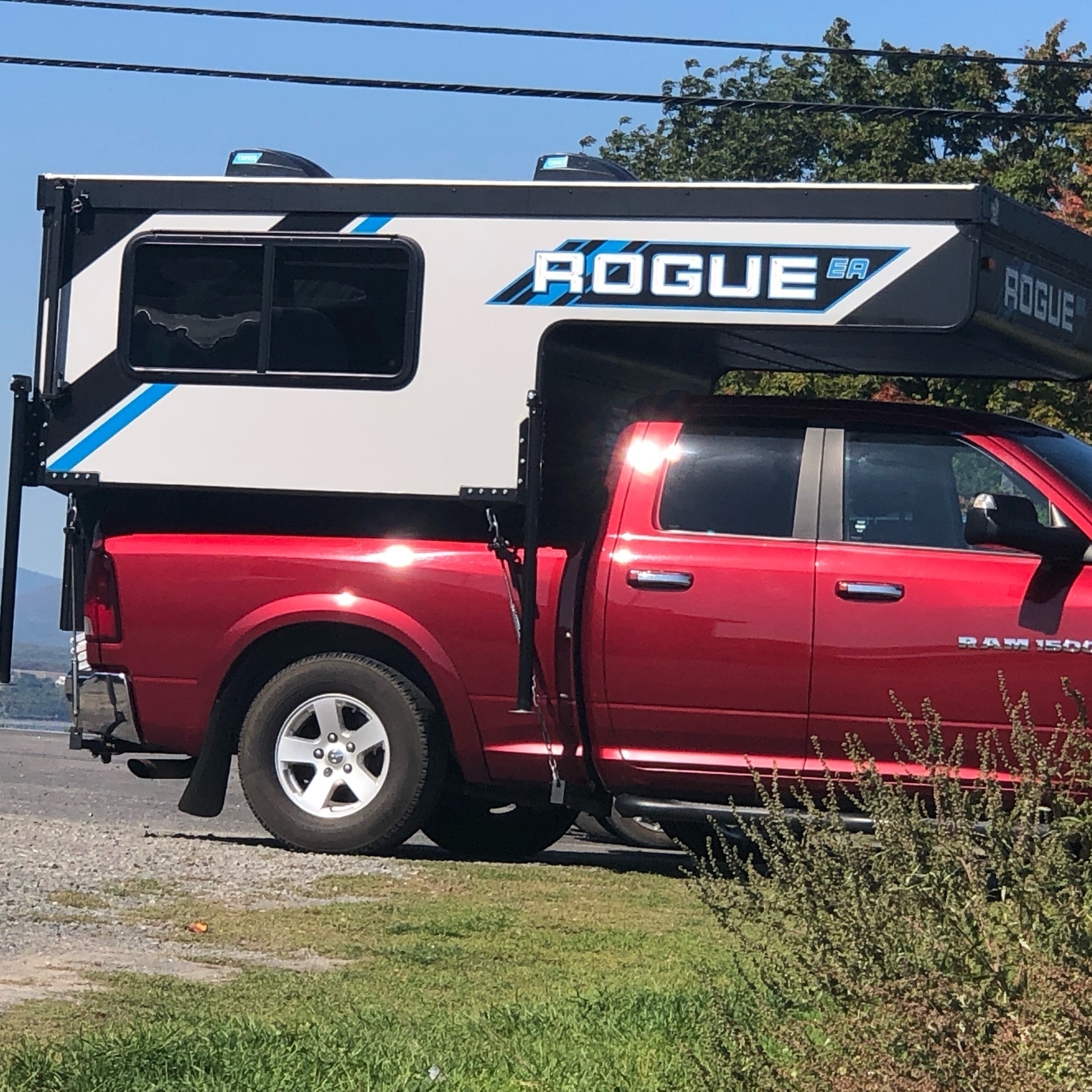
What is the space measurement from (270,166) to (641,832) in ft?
12.3

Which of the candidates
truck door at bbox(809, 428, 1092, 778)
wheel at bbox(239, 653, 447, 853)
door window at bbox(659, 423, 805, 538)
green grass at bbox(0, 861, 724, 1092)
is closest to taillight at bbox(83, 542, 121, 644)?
wheel at bbox(239, 653, 447, 853)

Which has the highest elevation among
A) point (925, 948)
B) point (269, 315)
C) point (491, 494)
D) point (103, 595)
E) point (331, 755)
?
point (269, 315)

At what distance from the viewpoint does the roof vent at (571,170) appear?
28.8ft

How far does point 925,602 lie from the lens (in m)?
7.93

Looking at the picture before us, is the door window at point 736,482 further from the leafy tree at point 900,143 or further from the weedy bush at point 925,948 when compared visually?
the leafy tree at point 900,143

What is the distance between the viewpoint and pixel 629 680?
8.27 metres

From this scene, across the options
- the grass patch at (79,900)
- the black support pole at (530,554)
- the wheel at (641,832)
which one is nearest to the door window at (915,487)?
the black support pole at (530,554)

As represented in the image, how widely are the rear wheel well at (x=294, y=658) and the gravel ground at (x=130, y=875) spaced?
63 centimetres

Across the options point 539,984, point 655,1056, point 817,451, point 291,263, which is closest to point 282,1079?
point 655,1056

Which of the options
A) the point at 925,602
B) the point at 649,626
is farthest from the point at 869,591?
the point at 649,626

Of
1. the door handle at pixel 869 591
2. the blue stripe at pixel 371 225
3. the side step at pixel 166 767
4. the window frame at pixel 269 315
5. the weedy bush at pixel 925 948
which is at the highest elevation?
the blue stripe at pixel 371 225

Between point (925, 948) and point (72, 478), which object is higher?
point (72, 478)

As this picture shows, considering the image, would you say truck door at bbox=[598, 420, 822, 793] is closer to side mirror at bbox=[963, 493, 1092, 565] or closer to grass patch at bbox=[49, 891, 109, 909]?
side mirror at bbox=[963, 493, 1092, 565]

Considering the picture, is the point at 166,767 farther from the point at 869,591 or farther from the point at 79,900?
the point at 869,591
